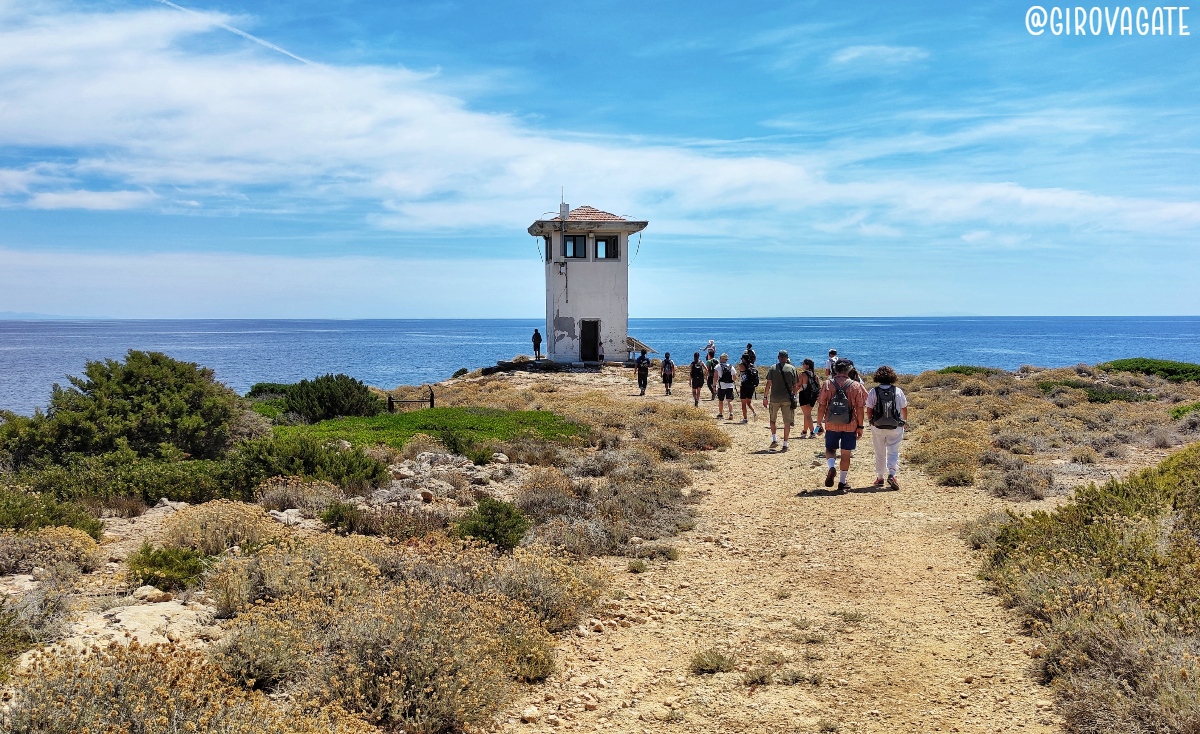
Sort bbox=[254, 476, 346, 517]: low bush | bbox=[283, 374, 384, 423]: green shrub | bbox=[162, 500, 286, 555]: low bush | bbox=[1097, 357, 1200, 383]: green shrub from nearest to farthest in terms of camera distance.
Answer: bbox=[162, 500, 286, 555]: low bush < bbox=[254, 476, 346, 517]: low bush < bbox=[283, 374, 384, 423]: green shrub < bbox=[1097, 357, 1200, 383]: green shrub

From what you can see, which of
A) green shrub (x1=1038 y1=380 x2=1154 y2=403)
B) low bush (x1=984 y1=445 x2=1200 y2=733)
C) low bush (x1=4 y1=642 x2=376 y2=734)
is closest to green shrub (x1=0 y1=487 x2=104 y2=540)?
low bush (x1=4 y1=642 x2=376 y2=734)

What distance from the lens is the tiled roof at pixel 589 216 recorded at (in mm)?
37062

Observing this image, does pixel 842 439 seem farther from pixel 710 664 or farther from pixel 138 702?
pixel 138 702

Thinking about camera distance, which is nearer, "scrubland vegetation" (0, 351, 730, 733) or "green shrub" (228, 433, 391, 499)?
"scrubland vegetation" (0, 351, 730, 733)

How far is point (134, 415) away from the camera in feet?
41.7

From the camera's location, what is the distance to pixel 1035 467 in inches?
469

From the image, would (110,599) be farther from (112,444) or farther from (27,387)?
(27,387)

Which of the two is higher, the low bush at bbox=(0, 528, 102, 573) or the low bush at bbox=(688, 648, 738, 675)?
the low bush at bbox=(0, 528, 102, 573)

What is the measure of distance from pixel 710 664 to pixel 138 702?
365 centimetres

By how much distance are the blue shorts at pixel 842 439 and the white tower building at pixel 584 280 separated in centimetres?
2608

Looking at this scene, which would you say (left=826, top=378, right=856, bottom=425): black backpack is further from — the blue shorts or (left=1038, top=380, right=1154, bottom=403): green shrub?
(left=1038, top=380, right=1154, bottom=403): green shrub

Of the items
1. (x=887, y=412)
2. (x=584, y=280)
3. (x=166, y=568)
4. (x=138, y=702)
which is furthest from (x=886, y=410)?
(x=584, y=280)

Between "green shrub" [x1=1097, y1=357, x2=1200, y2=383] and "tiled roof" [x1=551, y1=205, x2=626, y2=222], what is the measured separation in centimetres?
2358

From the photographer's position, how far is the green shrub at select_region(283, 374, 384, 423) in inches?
773
